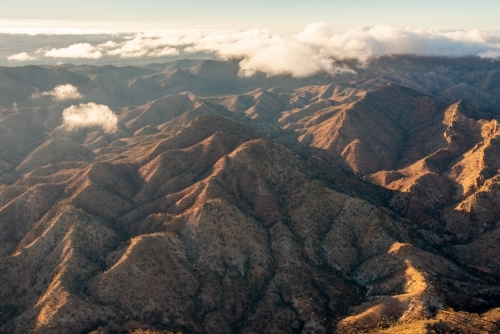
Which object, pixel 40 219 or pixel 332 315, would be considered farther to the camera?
pixel 40 219

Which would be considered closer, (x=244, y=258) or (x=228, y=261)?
(x=228, y=261)

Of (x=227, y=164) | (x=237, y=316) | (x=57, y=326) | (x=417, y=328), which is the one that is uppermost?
(x=227, y=164)

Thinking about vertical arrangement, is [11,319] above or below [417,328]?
below

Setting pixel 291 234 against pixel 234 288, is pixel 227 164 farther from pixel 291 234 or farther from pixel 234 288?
pixel 234 288

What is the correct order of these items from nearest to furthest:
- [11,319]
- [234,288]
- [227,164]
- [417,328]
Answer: [417,328], [11,319], [234,288], [227,164]

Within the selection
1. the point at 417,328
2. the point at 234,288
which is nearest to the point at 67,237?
the point at 234,288

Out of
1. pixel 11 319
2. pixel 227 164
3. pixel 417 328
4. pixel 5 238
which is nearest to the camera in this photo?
pixel 417 328

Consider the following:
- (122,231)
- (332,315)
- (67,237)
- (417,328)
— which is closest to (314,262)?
(332,315)

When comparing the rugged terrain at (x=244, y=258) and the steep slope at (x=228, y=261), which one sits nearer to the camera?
the rugged terrain at (x=244, y=258)

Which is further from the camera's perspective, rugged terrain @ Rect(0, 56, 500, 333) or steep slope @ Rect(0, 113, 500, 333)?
steep slope @ Rect(0, 113, 500, 333)
